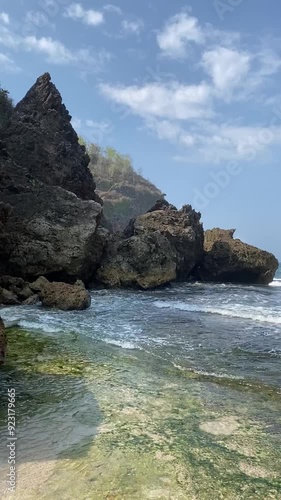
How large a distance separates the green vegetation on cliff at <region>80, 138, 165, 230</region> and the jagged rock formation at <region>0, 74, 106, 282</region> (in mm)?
57173

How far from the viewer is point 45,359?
8.70 metres

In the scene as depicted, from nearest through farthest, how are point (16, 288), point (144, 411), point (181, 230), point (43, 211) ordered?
point (144, 411) < point (16, 288) < point (43, 211) < point (181, 230)

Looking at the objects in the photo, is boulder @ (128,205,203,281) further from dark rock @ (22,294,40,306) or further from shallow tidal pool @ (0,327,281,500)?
shallow tidal pool @ (0,327,281,500)

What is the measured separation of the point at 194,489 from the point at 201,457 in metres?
0.67

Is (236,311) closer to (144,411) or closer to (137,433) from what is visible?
(144,411)

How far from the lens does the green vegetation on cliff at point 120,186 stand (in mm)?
93375

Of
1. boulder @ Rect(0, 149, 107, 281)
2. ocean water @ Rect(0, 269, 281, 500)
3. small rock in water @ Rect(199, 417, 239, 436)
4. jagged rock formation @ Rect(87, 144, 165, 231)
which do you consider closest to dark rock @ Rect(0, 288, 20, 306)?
ocean water @ Rect(0, 269, 281, 500)

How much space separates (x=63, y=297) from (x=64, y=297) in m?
0.04

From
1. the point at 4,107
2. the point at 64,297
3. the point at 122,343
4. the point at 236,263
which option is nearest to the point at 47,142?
the point at 4,107

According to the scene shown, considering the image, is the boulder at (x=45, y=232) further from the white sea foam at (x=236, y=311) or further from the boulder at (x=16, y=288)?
the white sea foam at (x=236, y=311)

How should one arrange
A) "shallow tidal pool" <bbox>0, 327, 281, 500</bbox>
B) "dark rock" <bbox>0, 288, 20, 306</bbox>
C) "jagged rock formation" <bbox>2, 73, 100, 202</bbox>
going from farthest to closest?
"jagged rock formation" <bbox>2, 73, 100, 202</bbox> < "dark rock" <bbox>0, 288, 20, 306</bbox> < "shallow tidal pool" <bbox>0, 327, 281, 500</bbox>

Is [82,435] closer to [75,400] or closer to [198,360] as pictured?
[75,400]

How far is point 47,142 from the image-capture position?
104 ft

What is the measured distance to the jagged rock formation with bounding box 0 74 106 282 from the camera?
21.7m
